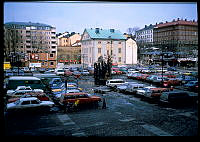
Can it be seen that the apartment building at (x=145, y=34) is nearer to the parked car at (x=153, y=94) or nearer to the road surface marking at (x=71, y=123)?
the parked car at (x=153, y=94)

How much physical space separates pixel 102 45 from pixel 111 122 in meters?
37.9

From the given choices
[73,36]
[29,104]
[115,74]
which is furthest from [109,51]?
[29,104]

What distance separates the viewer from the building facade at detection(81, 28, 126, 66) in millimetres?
44719

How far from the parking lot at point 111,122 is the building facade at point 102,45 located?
33.0m

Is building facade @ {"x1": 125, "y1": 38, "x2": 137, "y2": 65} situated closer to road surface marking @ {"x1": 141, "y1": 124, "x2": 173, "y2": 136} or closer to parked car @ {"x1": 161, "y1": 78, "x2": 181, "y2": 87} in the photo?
parked car @ {"x1": 161, "y1": 78, "x2": 181, "y2": 87}

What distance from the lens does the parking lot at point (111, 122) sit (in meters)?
6.99

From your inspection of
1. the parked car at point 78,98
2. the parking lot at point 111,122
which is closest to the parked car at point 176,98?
the parking lot at point 111,122

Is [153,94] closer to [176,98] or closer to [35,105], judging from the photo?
[176,98]

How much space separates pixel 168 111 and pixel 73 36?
209ft

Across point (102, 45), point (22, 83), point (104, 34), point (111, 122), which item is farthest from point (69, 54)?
point (111, 122)

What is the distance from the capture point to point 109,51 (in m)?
46.1

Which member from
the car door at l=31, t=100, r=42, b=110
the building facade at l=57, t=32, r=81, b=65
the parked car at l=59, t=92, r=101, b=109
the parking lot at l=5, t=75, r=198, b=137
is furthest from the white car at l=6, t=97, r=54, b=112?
the building facade at l=57, t=32, r=81, b=65

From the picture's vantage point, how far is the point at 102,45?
45594mm

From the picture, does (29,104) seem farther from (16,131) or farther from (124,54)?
(124,54)
